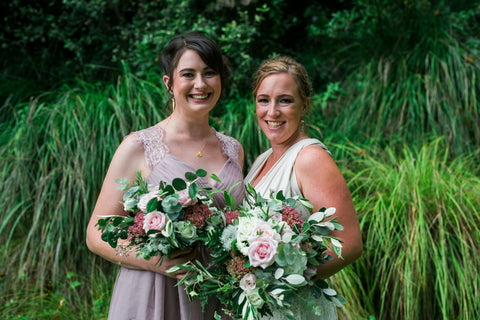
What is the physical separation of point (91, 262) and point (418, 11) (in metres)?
4.87

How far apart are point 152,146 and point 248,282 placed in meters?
1.03

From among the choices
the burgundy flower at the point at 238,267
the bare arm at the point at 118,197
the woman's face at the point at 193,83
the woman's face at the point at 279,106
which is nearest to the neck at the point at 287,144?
the woman's face at the point at 279,106

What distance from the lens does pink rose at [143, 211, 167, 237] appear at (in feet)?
5.88

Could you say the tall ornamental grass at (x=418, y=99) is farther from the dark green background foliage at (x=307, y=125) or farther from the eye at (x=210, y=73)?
the eye at (x=210, y=73)

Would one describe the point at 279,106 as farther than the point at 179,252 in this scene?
Yes

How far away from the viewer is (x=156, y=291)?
7.44 ft

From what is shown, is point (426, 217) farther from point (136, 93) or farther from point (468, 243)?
point (136, 93)

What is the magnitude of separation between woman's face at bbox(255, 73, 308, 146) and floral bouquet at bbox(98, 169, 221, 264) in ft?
2.04

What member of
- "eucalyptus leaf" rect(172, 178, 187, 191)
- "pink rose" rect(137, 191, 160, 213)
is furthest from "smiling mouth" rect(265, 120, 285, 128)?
"pink rose" rect(137, 191, 160, 213)

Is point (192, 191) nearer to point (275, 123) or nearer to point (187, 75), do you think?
point (275, 123)

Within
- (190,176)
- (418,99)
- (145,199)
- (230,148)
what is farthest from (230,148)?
(418,99)

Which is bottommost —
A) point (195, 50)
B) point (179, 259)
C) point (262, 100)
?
point (179, 259)

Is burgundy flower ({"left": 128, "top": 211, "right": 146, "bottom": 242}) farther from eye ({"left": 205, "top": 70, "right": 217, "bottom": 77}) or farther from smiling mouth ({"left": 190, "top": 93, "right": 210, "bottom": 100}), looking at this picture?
eye ({"left": 205, "top": 70, "right": 217, "bottom": 77})

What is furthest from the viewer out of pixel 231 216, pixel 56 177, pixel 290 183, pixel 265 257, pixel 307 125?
pixel 56 177
